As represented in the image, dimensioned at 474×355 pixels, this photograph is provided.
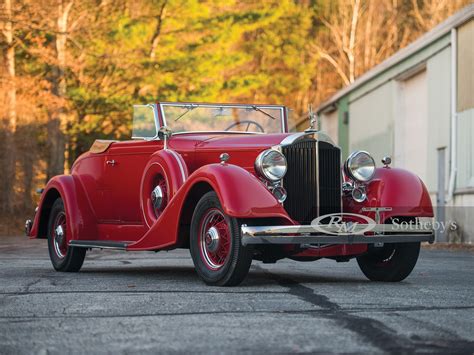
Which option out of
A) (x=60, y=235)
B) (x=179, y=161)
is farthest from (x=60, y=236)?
(x=179, y=161)

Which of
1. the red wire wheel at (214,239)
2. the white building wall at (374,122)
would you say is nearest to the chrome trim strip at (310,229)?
the red wire wheel at (214,239)

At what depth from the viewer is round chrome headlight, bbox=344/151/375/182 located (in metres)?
9.07

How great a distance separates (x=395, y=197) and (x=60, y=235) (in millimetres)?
3952

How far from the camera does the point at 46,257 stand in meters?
14.2

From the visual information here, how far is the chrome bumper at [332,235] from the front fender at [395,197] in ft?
0.82

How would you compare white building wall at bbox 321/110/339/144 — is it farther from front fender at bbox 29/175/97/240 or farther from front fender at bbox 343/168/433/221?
front fender at bbox 343/168/433/221

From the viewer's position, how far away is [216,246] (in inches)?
329

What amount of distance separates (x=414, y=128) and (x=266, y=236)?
1777 cm

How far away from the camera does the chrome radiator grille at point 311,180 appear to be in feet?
28.7

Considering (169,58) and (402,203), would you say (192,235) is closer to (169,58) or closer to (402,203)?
(402,203)

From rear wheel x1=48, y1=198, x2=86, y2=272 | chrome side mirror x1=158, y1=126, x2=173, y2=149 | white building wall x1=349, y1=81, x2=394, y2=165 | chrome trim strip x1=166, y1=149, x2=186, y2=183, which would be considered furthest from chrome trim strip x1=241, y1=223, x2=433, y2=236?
white building wall x1=349, y1=81, x2=394, y2=165

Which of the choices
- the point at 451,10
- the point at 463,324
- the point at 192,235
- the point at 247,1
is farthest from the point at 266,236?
the point at 451,10

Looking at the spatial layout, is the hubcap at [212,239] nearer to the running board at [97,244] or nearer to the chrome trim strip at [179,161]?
the chrome trim strip at [179,161]

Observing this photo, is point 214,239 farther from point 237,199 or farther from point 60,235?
point 60,235
